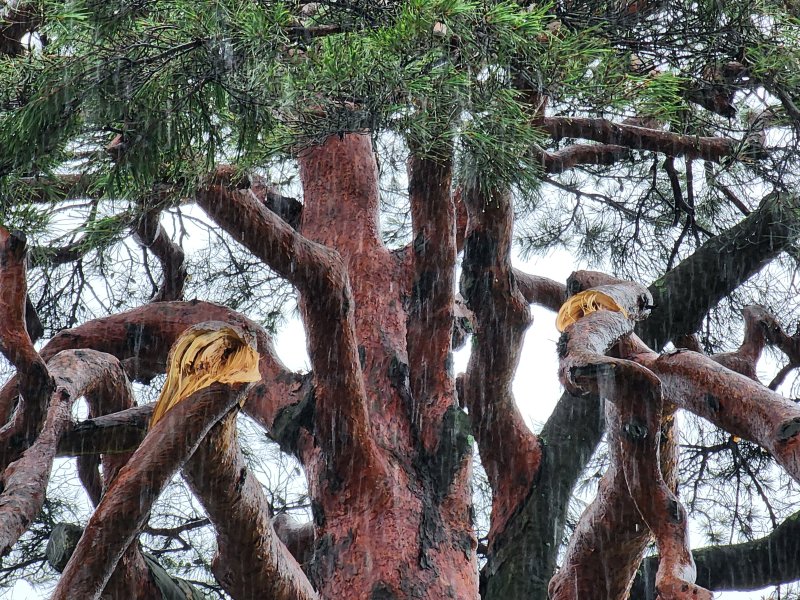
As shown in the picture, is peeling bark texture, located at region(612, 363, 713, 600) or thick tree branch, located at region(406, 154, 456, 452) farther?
thick tree branch, located at region(406, 154, 456, 452)

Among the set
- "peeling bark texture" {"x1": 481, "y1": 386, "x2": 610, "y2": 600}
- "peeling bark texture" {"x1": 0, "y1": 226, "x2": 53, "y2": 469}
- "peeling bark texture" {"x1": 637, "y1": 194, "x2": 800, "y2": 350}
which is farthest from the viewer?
"peeling bark texture" {"x1": 637, "y1": 194, "x2": 800, "y2": 350}

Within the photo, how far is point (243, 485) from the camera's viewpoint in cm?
158

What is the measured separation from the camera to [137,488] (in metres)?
1.39

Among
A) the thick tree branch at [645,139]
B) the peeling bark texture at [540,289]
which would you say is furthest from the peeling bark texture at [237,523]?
the peeling bark texture at [540,289]

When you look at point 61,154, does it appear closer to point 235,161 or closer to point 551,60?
point 235,161

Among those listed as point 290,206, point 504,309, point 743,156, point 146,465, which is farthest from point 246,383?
point 743,156

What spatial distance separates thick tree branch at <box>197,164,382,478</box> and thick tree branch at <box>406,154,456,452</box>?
344 millimetres

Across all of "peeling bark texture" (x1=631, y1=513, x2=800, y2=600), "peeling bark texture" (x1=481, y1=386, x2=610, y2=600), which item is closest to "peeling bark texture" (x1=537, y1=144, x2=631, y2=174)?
"peeling bark texture" (x1=481, y1=386, x2=610, y2=600)

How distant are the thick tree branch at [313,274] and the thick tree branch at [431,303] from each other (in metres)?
0.34

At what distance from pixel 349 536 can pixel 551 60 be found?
1.11 meters

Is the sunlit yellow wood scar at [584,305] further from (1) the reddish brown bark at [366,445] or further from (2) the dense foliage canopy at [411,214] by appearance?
(1) the reddish brown bark at [366,445]

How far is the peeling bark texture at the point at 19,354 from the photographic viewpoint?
1.65m

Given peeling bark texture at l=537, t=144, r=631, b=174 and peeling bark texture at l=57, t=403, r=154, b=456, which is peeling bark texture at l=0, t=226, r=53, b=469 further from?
peeling bark texture at l=537, t=144, r=631, b=174

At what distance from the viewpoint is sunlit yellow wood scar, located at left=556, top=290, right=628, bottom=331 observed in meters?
2.07
